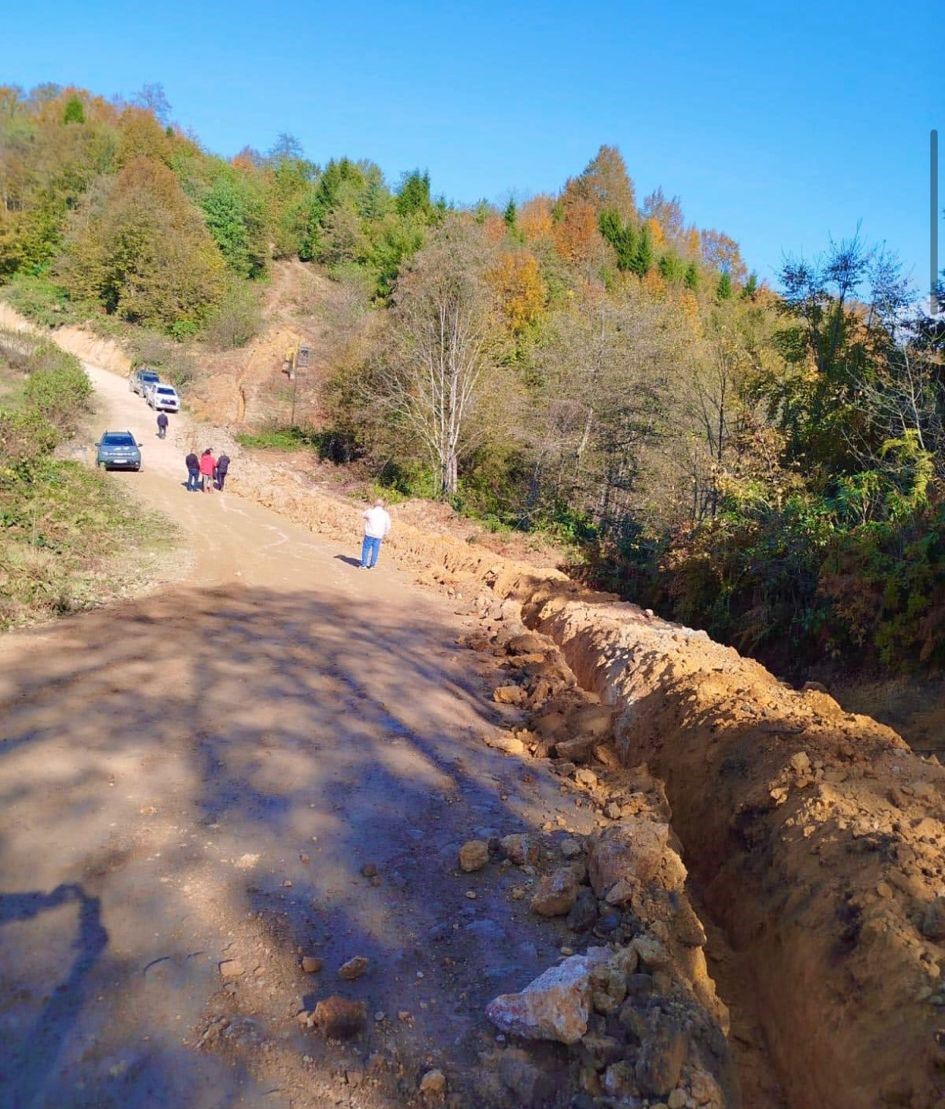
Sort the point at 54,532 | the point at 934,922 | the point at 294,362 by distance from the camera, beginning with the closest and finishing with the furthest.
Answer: the point at 934,922, the point at 54,532, the point at 294,362

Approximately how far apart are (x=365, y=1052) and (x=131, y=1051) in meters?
1.15

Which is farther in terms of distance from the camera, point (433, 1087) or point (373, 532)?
point (373, 532)

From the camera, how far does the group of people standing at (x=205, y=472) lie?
995 inches

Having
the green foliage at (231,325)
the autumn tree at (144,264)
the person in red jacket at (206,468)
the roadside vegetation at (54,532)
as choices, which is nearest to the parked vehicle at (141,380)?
the green foliage at (231,325)

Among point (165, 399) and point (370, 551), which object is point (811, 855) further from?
point (165, 399)

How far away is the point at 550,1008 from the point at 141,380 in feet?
147

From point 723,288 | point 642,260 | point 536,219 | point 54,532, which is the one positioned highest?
point 536,219

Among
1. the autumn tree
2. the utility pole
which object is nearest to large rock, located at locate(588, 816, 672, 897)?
the utility pole

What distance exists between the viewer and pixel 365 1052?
13.4ft

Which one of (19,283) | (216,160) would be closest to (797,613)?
(19,283)

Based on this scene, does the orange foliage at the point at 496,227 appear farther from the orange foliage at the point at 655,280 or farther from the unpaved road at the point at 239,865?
the unpaved road at the point at 239,865

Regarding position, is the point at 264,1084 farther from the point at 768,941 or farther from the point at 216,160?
the point at 216,160

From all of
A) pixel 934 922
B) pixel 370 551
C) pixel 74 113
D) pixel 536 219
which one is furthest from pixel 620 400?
pixel 74 113

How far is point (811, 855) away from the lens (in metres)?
5.39
